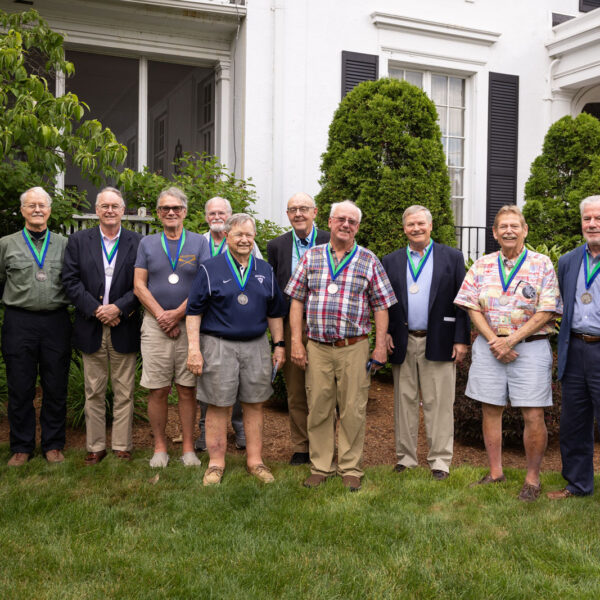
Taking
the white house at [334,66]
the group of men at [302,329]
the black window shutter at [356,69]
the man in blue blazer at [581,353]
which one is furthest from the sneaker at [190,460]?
the black window shutter at [356,69]

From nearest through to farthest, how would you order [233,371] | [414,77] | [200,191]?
[233,371]
[200,191]
[414,77]

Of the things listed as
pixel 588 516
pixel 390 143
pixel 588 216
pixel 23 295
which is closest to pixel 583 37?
pixel 390 143

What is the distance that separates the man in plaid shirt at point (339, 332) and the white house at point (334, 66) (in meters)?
5.24

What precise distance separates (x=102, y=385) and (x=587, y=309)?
3.67m

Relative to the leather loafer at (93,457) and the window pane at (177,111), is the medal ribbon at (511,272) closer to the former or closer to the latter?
the leather loafer at (93,457)

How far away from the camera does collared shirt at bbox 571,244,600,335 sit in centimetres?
457

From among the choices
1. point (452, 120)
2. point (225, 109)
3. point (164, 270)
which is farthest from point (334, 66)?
point (164, 270)

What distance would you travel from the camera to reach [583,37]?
1094 centimetres

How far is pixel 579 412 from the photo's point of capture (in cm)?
477

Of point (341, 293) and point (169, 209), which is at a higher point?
point (169, 209)

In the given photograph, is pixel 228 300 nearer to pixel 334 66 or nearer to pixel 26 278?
pixel 26 278

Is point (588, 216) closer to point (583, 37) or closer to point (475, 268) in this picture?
point (475, 268)

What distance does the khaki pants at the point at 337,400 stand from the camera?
505 cm

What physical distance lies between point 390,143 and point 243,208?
2177 mm
